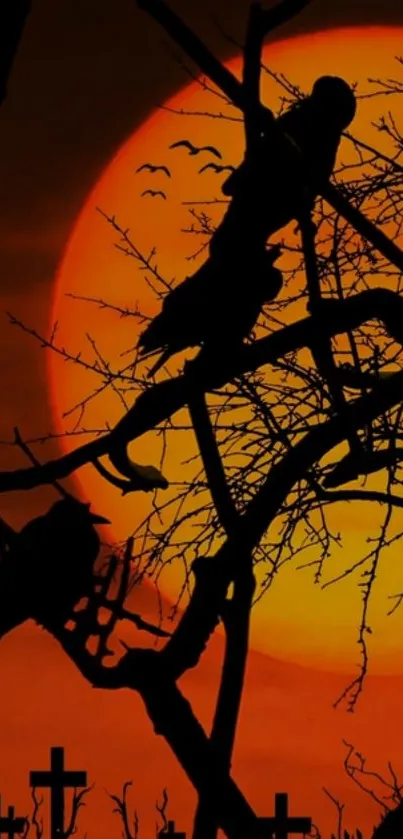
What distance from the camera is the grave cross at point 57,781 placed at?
13836 millimetres

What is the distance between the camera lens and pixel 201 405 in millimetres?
3549

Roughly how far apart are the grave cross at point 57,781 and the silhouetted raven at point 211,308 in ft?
33.3

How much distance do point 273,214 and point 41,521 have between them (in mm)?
996

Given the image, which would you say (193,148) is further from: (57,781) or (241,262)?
(57,781)

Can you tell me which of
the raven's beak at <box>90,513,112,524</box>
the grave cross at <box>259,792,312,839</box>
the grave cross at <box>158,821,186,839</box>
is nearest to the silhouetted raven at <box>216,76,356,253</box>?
the raven's beak at <box>90,513,112,524</box>

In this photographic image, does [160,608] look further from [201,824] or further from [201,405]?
[201,824]

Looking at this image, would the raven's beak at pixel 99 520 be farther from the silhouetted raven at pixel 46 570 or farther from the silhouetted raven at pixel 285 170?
the silhouetted raven at pixel 285 170

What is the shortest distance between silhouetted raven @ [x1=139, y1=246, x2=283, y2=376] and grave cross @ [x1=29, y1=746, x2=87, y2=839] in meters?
10.1

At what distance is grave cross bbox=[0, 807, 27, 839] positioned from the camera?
1380 centimetres

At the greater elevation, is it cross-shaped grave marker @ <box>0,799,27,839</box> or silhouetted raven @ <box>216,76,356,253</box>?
cross-shaped grave marker @ <box>0,799,27,839</box>

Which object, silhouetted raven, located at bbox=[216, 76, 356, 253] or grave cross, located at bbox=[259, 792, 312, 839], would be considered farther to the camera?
grave cross, located at bbox=[259, 792, 312, 839]

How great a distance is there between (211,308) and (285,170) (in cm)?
40

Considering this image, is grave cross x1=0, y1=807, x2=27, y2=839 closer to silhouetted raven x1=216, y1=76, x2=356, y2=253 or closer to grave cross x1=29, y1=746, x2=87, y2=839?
grave cross x1=29, y1=746, x2=87, y2=839

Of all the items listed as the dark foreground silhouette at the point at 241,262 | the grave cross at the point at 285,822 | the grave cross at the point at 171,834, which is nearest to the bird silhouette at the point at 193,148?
the dark foreground silhouette at the point at 241,262
